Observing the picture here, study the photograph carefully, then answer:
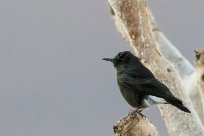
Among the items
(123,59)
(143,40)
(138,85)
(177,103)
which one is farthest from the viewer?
(143,40)

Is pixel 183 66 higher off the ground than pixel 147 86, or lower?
lower

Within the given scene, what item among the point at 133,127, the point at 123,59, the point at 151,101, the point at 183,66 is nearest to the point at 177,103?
the point at 151,101

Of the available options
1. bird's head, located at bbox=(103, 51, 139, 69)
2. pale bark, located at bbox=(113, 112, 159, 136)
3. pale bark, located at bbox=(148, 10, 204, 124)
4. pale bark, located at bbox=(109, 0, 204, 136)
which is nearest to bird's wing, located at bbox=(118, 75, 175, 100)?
bird's head, located at bbox=(103, 51, 139, 69)

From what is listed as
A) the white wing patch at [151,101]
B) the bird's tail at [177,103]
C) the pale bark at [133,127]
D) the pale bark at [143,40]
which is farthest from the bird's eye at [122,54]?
the pale bark at [133,127]

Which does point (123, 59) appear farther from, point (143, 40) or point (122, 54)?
point (143, 40)

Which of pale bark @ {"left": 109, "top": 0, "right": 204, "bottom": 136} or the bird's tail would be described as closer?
the bird's tail

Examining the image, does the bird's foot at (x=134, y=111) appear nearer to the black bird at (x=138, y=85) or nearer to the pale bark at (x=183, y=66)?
the black bird at (x=138, y=85)

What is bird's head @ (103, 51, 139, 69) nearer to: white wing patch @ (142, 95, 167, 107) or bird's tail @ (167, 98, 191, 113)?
white wing patch @ (142, 95, 167, 107)

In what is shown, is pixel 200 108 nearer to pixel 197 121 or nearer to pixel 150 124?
pixel 197 121
